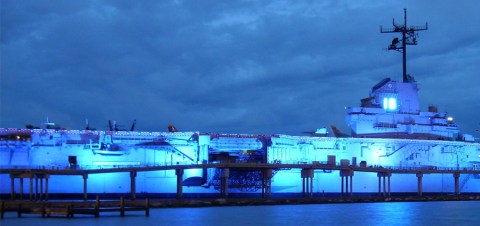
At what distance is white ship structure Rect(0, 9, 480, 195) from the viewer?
6059 centimetres

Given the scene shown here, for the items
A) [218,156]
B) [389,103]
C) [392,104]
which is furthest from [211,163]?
[392,104]

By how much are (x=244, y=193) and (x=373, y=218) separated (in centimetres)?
2096

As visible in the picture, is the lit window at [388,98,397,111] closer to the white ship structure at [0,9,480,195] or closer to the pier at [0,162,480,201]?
the white ship structure at [0,9,480,195]

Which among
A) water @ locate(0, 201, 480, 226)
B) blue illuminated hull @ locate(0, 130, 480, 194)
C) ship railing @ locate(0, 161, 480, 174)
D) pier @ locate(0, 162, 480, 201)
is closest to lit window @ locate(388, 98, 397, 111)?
blue illuminated hull @ locate(0, 130, 480, 194)

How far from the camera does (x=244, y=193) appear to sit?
65750 mm

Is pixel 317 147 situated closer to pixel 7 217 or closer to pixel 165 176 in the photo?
pixel 165 176

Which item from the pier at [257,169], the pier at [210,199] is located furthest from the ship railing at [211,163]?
the pier at [210,199]

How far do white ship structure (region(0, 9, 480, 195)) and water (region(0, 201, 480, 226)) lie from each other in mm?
9177

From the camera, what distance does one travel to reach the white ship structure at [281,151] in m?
60.6

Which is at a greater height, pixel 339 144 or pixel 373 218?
pixel 339 144

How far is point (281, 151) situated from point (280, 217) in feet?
68.8

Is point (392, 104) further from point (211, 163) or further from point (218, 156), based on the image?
point (211, 163)

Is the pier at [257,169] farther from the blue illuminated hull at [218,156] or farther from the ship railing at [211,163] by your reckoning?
the blue illuminated hull at [218,156]

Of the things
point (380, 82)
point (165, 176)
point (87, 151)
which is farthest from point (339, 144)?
point (87, 151)
